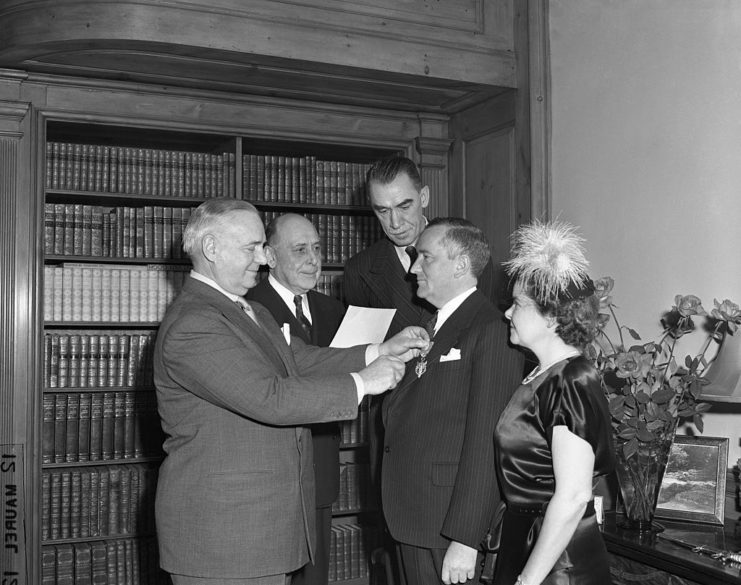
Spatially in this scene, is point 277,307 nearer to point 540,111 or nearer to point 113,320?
point 113,320

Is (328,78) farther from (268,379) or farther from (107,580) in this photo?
(107,580)

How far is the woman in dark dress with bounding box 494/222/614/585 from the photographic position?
2107mm

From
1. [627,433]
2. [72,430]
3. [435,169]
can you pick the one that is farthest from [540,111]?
[72,430]

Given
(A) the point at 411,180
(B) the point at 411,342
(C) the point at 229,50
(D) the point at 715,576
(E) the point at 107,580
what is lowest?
(E) the point at 107,580

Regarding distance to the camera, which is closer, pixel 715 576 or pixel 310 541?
pixel 715 576

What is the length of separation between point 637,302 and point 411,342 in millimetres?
1320

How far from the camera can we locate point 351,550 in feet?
15.6

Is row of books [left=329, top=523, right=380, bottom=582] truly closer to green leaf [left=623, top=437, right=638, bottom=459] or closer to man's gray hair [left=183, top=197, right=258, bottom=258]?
green leaf [left=623, top=437, right=638, bottom=459]

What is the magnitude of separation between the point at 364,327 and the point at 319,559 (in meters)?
1.06

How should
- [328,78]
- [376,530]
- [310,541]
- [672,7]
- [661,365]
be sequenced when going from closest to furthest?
Result: [310,541]
[661,365]
[672,7]
[328,78]
[376,530]

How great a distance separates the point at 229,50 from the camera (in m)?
3.78

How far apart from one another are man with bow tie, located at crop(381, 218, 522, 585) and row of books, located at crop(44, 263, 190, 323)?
219 cm

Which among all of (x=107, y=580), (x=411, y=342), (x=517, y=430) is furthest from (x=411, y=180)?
(x=107, y=580)

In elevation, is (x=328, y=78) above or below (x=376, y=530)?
above
